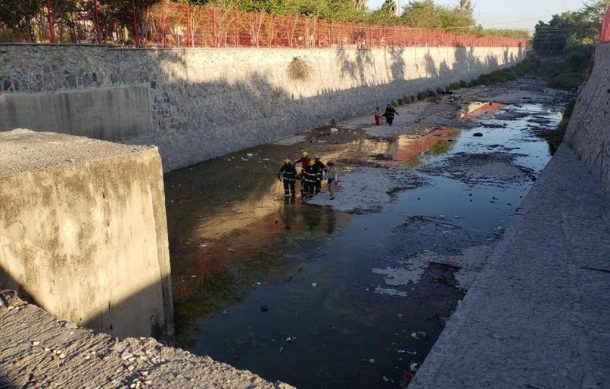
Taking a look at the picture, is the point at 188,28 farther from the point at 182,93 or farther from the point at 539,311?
the point at 539,311

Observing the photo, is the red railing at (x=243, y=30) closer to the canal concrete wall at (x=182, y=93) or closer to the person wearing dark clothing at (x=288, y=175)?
the canal concrete wall at (x=182, y=93)

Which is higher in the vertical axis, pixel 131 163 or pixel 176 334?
pixel 131 163

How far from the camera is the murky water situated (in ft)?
23.1

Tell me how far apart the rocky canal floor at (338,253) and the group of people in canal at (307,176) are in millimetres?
374

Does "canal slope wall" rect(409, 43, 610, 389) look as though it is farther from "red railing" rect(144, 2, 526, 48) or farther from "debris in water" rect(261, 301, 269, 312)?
"red railing" rect(144, 2, 526, 48)

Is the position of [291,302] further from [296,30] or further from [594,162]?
[296,30]

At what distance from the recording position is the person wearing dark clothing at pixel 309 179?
45.5 ft

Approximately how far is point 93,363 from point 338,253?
7091 mm

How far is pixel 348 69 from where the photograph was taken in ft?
98.0

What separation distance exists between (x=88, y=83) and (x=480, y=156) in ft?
47.3

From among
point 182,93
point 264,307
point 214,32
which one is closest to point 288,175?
point 182,93

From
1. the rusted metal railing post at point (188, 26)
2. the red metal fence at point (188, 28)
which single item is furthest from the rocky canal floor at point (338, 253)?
the red metal fence at point (188, 28)

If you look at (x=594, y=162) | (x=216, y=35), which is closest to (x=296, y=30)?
(x=216, y=35)

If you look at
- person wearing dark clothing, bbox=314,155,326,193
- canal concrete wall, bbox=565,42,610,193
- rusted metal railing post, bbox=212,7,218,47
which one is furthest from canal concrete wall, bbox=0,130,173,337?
rusted metal railing post, bbox=212,7,218,47
